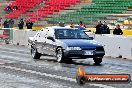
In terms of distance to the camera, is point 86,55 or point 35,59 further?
point 35,59

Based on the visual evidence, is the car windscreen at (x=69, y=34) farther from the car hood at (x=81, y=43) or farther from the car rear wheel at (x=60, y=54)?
the car rear wheel at (x=60, y=54)

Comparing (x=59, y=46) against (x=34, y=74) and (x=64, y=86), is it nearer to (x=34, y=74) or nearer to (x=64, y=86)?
(x=34, y=74)

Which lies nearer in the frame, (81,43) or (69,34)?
(81,43)

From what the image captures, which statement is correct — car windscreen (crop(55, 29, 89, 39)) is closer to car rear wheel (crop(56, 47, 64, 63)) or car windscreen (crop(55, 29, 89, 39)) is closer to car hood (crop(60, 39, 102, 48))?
car hood (crop(60, 39, 102, 48))

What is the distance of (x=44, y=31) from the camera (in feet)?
73.7

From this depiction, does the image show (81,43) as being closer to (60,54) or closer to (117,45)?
(60,54)

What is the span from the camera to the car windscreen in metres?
21.0

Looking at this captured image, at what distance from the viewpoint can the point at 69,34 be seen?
69.3 feet

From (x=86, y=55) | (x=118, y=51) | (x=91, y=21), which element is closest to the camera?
(x=86, y=55)

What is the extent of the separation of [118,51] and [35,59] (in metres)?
5.00

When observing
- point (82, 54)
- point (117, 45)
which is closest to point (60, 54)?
point (82, 54)

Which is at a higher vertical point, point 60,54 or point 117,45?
point 117,45

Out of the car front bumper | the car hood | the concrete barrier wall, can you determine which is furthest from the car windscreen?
the concrete barrier wall

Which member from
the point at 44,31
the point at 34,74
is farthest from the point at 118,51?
the point at 34,74
